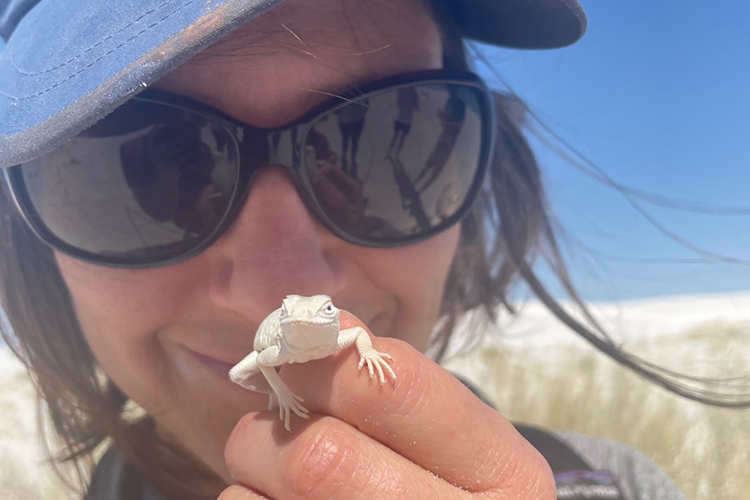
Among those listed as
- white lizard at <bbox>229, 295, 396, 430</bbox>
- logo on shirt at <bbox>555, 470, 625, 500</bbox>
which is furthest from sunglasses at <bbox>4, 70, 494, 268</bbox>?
logo on shirt at <bbox>555, 470, 625, 500</bbox>

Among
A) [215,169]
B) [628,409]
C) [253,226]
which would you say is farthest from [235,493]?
[628,409]

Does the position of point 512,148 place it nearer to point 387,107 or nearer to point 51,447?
point 387,107

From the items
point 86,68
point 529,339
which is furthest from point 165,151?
point 529,339


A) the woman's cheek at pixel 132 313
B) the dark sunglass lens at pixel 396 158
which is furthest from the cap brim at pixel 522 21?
the woman's cheek at pixel 132 313

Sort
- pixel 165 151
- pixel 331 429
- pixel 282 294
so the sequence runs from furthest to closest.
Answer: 1. pixel 282 294
2. pixel 165 151
3. pixel 331 429

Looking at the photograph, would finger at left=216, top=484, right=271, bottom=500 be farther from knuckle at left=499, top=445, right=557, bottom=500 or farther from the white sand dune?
the white sand dune

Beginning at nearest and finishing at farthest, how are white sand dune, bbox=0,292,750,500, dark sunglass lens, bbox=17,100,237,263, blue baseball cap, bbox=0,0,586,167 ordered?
blue baseball cap, bbox=0,0,586,167 < dark sunglass lens, bbox=17,100,237,263 < white sand dune, bbox=0,292,750,500
